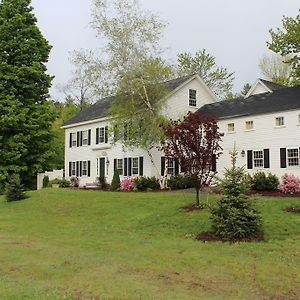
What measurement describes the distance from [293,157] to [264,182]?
2.20 meters

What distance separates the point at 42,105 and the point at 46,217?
16471 millimetres

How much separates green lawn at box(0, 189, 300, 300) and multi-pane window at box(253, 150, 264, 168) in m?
7.59

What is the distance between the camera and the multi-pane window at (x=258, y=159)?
25.6m

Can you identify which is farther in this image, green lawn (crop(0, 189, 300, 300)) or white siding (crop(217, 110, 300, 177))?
white siding (crop(217, 110, 300, 177))

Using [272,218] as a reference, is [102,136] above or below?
above

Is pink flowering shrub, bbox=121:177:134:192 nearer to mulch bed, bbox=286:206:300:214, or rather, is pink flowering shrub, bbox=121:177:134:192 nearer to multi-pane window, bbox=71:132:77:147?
multi-pane window, bbox=71:132:77:147

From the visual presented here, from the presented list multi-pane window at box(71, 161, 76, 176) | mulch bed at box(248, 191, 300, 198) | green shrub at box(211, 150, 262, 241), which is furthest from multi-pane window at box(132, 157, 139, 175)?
green shrub at box(211, 150, 262, 241)

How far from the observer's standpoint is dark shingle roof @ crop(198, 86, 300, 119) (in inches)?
1004

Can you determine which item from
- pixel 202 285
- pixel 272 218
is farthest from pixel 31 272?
pixel 272 218

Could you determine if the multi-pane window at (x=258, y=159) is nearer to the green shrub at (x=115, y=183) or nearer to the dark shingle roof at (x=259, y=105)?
the dark shingle roof at (x=259, y=105)

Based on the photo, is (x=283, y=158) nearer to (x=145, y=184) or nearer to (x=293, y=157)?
(x=293, y=157)

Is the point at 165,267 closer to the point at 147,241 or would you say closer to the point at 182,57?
the point at 147,241

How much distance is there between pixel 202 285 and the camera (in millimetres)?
8312

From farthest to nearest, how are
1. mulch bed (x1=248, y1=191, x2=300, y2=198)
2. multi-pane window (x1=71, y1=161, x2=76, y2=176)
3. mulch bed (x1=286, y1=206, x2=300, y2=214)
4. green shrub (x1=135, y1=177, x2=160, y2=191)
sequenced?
1. multi-pane window (x1=71, y1=161, x2=76, y2=176)
2. green shrub (x1=135, y1=177, x2=160, y2=191)
3. mulch bed (x1=248, y1=191, x2=300, y2=198)
4. mulch bed (x1=286, y1=206, x2=300, y2=214)
